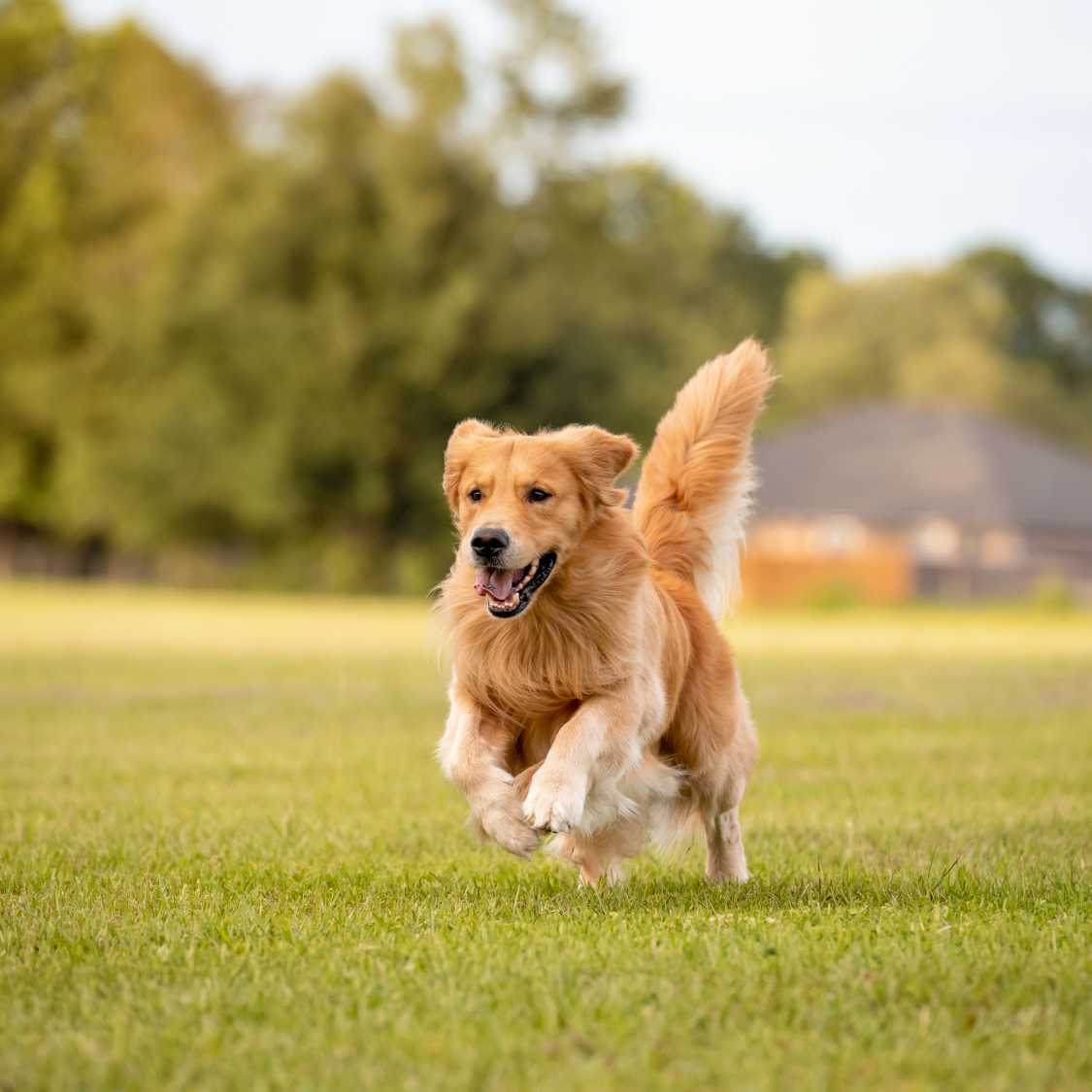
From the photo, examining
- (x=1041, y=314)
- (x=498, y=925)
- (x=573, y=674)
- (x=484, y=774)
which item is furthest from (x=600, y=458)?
(x=1041, y=314)

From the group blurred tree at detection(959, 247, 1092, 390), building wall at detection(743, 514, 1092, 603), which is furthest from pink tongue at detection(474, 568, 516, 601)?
blurred tree at detection(959, 247, 1092, 390)

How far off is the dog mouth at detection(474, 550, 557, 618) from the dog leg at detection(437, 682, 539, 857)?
46 cm

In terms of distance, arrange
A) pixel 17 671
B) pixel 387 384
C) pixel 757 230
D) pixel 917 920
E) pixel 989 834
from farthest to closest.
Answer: pixel 757 230 → pixel 387 384 → pixel 17 671 → pixel 989 834 → pixel 917 920

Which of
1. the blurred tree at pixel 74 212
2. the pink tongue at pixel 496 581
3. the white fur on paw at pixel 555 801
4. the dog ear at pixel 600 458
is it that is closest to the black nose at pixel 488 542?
the pink tongue at pixel 496 581

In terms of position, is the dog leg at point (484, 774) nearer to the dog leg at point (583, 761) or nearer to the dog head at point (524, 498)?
the dog leg at point (583, 761)

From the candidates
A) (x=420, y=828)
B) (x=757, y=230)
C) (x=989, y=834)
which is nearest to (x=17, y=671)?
(x=420, y=828)

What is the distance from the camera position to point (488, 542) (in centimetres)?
609

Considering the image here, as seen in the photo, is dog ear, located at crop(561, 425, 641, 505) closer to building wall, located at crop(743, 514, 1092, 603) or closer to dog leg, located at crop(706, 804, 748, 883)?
dog leg, located at crop(706, 804, 748, 883)

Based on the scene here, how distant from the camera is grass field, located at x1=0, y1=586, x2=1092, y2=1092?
387 centimetres

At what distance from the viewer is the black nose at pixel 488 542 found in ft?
19.9

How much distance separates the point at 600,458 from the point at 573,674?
90cm

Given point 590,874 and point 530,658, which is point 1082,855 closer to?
point 590,874

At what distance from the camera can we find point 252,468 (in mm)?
50125

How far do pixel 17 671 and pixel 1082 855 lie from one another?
1449 centimetres
